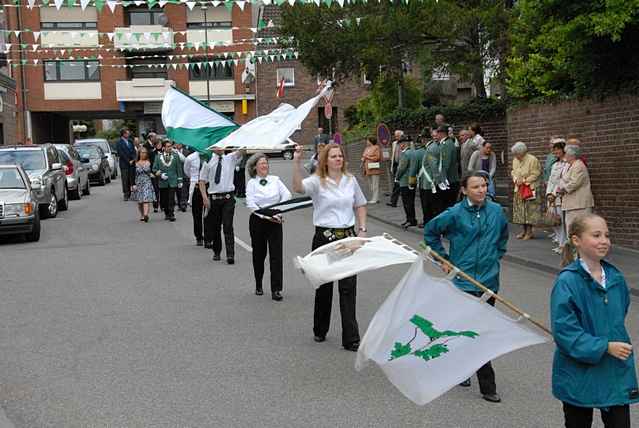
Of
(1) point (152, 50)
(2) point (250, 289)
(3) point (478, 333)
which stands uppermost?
(1) point (152, 50)

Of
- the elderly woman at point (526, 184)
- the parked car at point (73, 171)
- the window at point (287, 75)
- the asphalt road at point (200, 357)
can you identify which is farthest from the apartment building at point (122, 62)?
the asphalt road at point (200, 357)

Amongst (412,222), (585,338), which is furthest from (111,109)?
(585,338)

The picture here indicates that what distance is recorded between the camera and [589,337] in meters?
3.94

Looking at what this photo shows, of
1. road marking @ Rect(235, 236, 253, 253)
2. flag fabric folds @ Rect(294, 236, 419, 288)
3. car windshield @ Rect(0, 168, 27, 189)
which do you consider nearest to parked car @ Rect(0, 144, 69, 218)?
car windshield @ Rect(0, 168, 27, 189)

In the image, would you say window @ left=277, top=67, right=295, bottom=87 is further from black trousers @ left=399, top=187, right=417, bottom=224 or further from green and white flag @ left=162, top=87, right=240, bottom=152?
green and white flag @ left=162, top=87, right=240, bottom=152

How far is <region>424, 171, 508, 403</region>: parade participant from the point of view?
612 cm

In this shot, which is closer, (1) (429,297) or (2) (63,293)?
(1) (429,297)

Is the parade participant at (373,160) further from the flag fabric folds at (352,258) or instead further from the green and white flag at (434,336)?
the green and white flag at (434,336)

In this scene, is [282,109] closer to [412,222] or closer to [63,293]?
[63,293]

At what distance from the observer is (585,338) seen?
12.9 ft

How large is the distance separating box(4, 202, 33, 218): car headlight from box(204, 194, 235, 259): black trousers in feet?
15.0

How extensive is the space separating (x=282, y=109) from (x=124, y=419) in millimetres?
4861

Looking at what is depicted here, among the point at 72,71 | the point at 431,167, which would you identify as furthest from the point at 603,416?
the point at 72,71

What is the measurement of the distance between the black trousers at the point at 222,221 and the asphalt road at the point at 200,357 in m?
0.39
